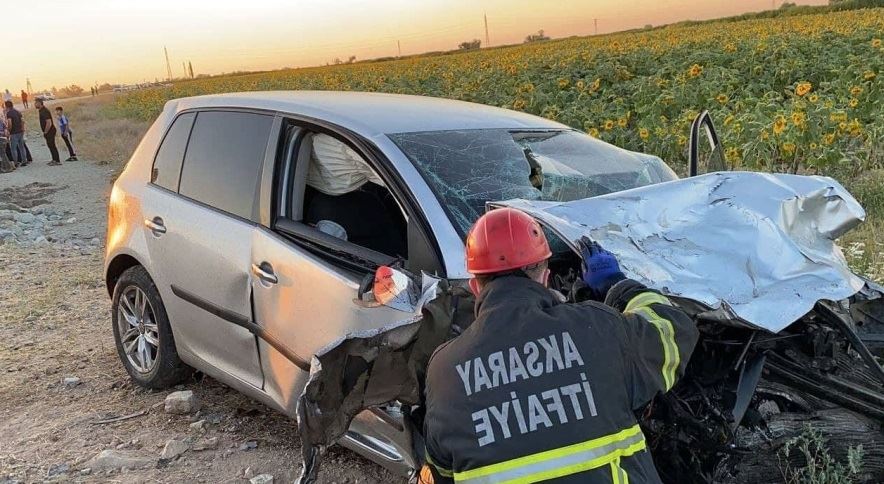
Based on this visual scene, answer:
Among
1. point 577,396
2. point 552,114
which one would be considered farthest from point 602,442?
point 552,114

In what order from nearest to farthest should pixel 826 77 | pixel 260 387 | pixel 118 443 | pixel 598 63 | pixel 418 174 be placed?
pixel 418 174 → pixel 260 387 → pixel 118 443 → pixel 826 77 → pixel 598 63

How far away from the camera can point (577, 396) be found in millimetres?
1675

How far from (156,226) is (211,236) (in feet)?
1.95

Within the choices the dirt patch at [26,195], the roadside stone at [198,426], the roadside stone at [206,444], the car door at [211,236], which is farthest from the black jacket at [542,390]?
the dirt patch at [26,195]

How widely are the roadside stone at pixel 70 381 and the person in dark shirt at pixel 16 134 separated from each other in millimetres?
15415

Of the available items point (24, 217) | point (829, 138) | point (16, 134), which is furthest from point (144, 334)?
point (16, 134)

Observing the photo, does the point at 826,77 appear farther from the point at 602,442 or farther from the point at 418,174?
the point at 602,442

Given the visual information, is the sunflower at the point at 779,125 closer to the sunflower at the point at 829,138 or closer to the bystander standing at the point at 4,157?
the sunflower at the point at 829,138

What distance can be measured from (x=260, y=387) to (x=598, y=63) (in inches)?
660

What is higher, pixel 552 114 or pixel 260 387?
pixel 552 114

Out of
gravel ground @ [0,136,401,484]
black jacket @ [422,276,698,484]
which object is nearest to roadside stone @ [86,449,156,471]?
gravel ground @ [0,136,401,484]

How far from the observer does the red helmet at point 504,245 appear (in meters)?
1.87

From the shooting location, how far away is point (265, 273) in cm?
328

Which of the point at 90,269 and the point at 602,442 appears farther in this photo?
the point at 90,269
